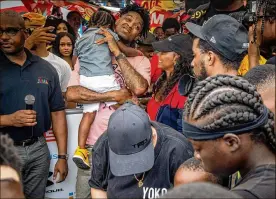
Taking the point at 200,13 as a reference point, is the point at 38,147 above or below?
below

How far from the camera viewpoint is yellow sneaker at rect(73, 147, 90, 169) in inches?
157

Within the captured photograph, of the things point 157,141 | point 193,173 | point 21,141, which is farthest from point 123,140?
point 21,141

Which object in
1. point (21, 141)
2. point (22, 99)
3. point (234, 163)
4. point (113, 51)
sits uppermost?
point (234, 163)

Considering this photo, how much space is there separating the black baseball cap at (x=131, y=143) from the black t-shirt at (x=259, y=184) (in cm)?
92

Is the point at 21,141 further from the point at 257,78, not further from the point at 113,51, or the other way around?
the point at 257,78

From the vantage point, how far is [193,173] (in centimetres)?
222

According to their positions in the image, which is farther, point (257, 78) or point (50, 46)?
point (50, 46)

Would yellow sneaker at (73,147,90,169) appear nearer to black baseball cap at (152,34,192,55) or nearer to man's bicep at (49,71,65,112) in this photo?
man's bicep at (49,71,65,112)

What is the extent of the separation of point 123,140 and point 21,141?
1639 millimetres

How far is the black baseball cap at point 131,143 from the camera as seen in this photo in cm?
249

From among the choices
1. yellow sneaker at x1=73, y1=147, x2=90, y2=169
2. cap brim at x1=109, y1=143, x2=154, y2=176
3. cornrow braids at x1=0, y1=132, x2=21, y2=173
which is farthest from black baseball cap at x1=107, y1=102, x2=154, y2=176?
yellow sneaker at x1=73, y1=147, x2=90, y2=169

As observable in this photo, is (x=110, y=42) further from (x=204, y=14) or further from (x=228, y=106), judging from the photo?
(x=228, y=106)

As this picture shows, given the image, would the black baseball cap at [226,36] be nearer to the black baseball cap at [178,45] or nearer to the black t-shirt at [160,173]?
the black t-shirt at [160,173]

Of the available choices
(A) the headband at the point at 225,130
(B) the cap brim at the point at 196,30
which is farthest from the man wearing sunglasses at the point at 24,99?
(A) the headband at the point at 225,130
